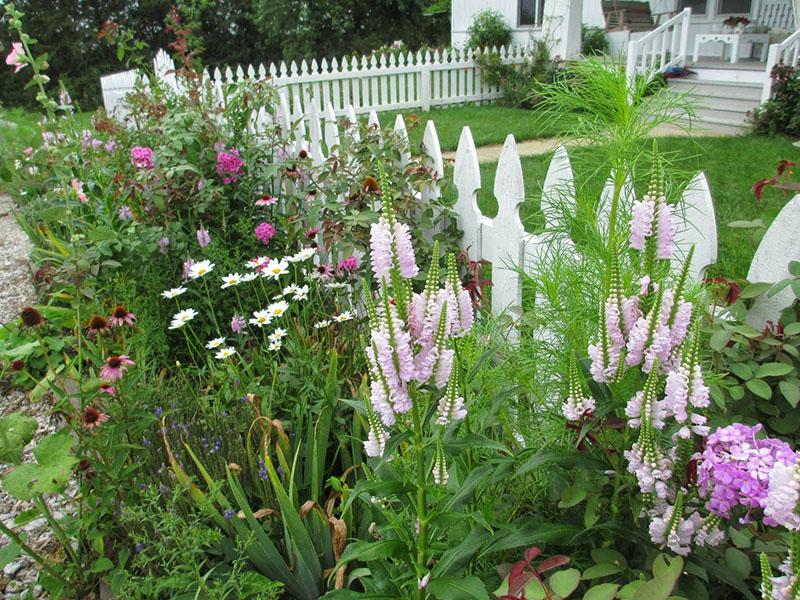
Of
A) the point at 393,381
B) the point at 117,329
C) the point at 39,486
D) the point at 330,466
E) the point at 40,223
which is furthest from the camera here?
the point at 40,223

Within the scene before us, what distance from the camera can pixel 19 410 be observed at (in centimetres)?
311

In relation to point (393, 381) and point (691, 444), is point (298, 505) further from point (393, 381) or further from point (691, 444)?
point (691, 444)

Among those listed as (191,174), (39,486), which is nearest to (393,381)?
(39,486)

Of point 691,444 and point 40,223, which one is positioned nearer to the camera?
point 691,444

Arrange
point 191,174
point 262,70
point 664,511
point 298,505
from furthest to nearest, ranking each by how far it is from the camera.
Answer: point 262,70 < point 191,174 < point 298,505 < point 664,511

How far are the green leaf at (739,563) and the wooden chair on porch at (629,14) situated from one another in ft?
49.2

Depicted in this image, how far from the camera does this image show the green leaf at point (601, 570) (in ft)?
4.17

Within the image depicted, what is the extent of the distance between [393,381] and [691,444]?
22.6 inches

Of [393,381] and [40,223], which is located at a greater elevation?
[393,381]

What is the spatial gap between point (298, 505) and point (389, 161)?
1717 millimetres

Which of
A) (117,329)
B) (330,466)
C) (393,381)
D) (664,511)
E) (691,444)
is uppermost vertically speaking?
(393,381)

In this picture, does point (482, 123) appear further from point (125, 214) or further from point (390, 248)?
point (390, 248)

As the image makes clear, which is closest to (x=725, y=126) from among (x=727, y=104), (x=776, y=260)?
(x=727, y=104)

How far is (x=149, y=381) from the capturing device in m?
2.77
